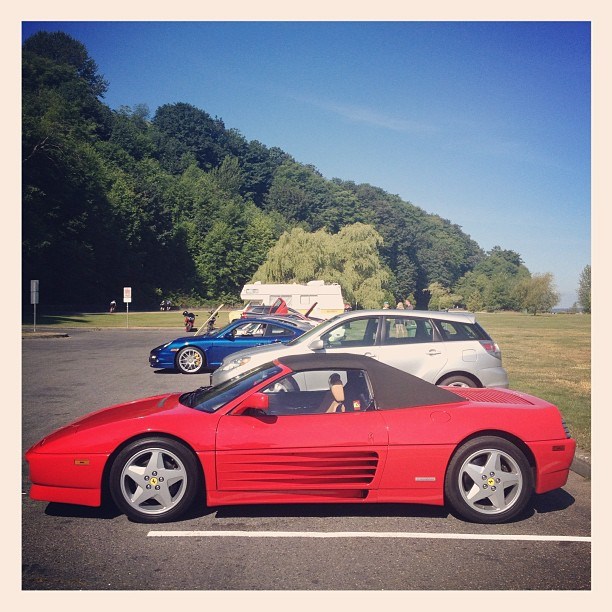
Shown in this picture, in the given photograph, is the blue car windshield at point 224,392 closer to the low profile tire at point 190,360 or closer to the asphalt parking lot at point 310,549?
the asphalt parking lot at point 310,549

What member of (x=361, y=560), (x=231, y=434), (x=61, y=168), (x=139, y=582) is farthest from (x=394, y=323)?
(x=61, y=168)

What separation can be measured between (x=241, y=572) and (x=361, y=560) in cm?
78

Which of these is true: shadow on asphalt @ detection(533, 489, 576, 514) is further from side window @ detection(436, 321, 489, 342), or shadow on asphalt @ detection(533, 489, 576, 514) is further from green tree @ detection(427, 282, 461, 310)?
green tree @ detection(427, 282, 461, 310)

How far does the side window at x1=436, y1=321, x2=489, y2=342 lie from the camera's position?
945 centimetres

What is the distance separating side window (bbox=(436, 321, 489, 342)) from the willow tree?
45222 millimetres

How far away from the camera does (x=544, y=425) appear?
527 cm

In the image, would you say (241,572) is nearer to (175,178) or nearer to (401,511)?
(401,511)

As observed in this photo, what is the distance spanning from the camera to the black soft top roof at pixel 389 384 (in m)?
5.26

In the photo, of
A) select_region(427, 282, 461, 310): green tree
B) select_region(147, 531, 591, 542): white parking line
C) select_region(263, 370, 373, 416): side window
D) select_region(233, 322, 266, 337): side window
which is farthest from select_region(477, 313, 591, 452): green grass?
select_region(427, 282, 461, 310): green tree

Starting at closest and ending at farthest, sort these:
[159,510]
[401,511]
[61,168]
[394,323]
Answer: [159,510] → [401,511] → [394,323] → [61,168]

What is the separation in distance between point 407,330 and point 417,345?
0.30 metres

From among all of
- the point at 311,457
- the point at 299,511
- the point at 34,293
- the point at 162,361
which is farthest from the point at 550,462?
the point at 34,293

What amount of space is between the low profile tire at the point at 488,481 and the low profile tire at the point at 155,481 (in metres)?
1.99

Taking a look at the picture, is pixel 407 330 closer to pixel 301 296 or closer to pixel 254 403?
pixel 254 403
